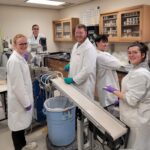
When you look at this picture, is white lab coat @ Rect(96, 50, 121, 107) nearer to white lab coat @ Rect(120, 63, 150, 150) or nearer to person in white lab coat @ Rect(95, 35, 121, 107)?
person in white lab coat @ Rect(95, 35, 121, 107)

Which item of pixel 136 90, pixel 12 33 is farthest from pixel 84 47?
pixel 12 33

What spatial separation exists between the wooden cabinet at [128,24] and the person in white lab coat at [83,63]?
4.94 feet

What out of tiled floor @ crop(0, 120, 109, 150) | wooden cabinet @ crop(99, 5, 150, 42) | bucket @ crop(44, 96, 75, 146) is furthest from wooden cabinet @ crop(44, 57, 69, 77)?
bucket @ crop(44, 96, 75, 146)

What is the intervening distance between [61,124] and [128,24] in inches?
100

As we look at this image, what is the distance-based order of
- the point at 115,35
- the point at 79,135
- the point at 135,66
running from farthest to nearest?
1. the point at 115,35
2. the point at 79,135
3. the point at 135,66

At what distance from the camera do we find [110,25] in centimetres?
386

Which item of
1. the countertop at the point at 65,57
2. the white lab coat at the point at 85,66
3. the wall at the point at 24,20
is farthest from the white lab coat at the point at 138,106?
the wall at the point at 24,20

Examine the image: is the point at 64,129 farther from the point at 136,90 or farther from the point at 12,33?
the point at 12,33

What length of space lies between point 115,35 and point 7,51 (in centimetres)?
278

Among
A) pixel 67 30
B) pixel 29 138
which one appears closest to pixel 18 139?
pixel 29 138

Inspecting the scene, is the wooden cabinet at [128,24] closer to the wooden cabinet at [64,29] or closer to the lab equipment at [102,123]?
the wooden cabinet at [64,29]

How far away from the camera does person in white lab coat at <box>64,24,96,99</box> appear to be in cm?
220

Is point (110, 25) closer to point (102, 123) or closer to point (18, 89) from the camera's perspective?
point (18, 89)

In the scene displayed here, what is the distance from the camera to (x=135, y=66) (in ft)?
4.81
